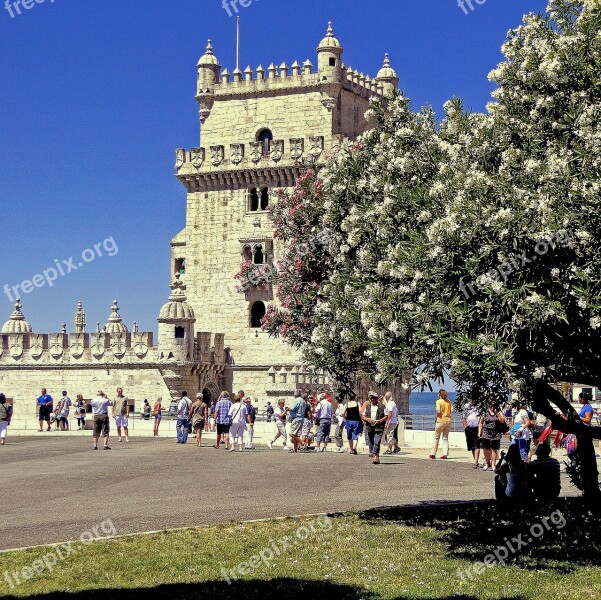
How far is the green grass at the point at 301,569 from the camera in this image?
1115cm

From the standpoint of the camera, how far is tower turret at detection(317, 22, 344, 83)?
53844 millimetres

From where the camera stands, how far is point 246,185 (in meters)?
54.6

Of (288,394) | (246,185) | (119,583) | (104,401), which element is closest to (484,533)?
(119,583)

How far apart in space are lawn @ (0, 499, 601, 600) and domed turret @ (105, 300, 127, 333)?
136 ft

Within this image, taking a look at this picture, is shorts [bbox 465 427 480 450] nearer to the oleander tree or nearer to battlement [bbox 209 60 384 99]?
the oleander tree

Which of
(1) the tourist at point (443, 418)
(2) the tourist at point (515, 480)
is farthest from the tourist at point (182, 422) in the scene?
(2) the tourist at point (515, 480)

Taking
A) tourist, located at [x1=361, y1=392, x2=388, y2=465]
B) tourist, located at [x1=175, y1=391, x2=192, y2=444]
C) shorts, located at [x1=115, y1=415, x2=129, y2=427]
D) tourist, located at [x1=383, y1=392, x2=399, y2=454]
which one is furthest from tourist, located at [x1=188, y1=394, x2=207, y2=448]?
tourist, located at [x1=361, y1=392, x2=388, y2=465]

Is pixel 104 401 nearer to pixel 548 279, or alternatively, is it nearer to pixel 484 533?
pixel 484 533

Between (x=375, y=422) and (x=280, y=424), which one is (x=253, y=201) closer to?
(x=280, y=424)

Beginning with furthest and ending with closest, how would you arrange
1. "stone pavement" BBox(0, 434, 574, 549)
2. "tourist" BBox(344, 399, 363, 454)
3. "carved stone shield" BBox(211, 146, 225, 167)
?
"carved stone shield" BBox(211, 146, 225, 167) → "tourist" BBox(344, 399, 363, 454) → "stone pavement" BBox(0, 434, 574, 549)

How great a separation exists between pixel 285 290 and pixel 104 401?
30.5 feet

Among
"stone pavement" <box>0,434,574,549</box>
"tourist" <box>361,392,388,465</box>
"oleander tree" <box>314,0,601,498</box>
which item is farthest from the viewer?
"tourist" <box>361,392,388,465</box>

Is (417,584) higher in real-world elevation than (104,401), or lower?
lower

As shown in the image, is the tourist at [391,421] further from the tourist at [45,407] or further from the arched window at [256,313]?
the arched window at [256,313]
